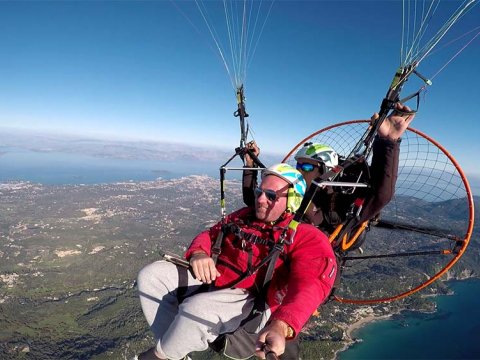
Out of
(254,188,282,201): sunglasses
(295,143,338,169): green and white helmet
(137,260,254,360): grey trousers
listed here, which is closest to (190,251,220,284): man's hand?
(137,260,254,360): grey trousers

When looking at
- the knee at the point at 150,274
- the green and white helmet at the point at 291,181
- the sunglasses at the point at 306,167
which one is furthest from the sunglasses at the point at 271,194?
the sunglasses at the point at 306,167

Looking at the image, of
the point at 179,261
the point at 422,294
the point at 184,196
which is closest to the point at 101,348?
the point at 179,261

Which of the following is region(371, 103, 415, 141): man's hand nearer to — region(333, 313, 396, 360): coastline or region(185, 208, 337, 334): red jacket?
region(185, 208, 337, 334): red jacket

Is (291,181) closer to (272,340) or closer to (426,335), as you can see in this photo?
(272,340)

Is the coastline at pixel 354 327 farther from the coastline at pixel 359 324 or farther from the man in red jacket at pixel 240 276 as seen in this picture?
the man in red jacket at pixel 240 276

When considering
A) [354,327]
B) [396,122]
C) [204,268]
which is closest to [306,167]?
[396,122]

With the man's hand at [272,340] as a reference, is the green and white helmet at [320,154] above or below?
above

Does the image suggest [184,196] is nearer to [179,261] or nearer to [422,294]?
[422,294]
